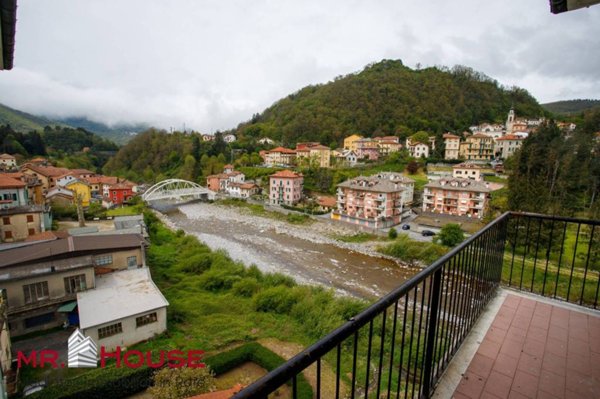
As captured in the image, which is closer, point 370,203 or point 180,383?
point 180,383

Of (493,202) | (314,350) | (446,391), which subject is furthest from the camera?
(493,202)

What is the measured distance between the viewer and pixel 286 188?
3381 centimetres

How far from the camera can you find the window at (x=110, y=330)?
8.66 m

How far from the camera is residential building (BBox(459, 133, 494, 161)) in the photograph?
4075cm

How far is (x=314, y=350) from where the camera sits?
0.95 m

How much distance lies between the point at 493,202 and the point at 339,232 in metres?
12.6

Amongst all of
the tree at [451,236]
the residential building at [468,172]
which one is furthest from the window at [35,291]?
the residential building at [468,172]

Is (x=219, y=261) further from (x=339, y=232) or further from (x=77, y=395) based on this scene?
(x=339, y=232)

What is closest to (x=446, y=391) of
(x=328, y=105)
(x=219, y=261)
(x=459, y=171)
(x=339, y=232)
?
(x=219, y=261)

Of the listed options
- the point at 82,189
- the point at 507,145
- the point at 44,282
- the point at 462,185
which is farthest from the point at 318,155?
the point at 44,282

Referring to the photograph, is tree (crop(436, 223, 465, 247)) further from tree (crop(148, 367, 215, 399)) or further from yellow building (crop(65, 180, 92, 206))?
yellow building (crop(65, 180, 92, 206))

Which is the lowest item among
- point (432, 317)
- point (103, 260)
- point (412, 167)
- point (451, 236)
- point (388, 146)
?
point (451, 236)

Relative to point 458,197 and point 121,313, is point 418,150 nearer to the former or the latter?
point 458,197

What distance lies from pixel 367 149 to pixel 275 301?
37.4 metres
